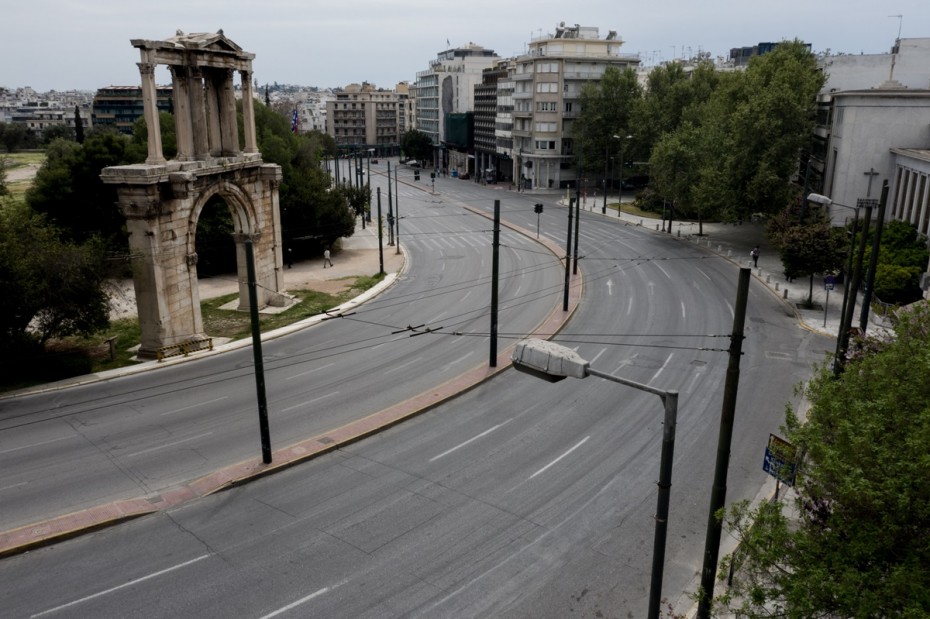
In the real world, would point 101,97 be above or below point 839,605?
above

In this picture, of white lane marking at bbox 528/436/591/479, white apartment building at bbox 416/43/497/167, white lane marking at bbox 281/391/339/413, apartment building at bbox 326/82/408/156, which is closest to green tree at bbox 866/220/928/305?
white lane marking at bbox 528/436/591/479

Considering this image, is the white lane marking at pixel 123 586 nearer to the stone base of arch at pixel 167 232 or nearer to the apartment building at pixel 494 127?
the stone base of arch at pixel 167 232

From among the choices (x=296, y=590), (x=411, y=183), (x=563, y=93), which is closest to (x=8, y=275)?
(x=296, y=590)

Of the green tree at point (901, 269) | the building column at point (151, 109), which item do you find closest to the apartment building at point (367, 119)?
the green tree at point (901, 269)

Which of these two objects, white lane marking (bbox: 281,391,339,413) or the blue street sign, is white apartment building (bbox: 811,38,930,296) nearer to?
the blue street sign

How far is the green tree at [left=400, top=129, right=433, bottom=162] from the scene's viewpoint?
149750 mm

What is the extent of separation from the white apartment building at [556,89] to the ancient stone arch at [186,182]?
64.0 m

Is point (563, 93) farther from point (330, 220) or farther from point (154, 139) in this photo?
point (154, 139)

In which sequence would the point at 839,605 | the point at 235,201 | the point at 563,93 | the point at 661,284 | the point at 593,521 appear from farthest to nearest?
the point at 563,93 → the point at 661,284 → the point at 235,201 → the point at 593,521 → the point at 839,605

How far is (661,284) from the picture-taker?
46.0m

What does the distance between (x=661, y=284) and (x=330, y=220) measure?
2659cm

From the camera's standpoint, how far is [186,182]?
31.4 metres

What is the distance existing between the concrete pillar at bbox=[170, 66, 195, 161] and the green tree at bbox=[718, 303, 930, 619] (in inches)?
1173

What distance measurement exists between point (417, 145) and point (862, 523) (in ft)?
478
